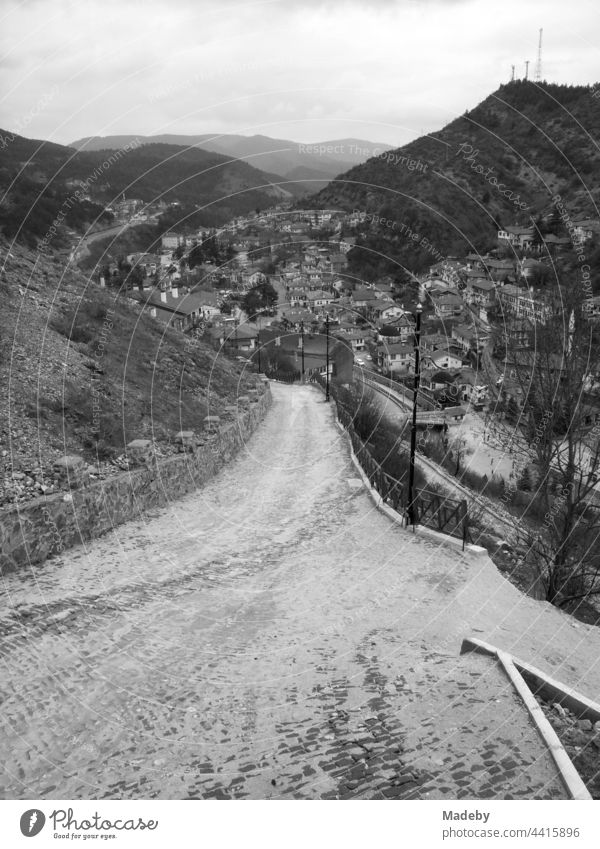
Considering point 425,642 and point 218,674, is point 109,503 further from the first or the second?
point 425,642

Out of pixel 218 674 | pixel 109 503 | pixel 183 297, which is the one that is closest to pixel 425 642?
pixel 218 674

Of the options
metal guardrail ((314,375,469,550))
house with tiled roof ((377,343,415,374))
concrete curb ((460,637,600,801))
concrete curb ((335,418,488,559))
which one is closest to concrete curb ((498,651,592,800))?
concrete curb ((460,637,600,801))

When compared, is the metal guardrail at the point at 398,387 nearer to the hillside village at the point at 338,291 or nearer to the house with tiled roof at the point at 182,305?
the hillside village at the point at 338,291

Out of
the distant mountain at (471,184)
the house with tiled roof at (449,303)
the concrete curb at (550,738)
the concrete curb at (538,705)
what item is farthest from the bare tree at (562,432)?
the distant mountain at (471,184)

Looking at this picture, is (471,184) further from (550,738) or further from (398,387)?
(550,738)

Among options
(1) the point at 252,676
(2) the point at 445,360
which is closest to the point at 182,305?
(2) the point at 445,360

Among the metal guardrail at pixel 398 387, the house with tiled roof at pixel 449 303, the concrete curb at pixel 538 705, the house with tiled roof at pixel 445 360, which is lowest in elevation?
the metal guardrail at pixel 398 387
